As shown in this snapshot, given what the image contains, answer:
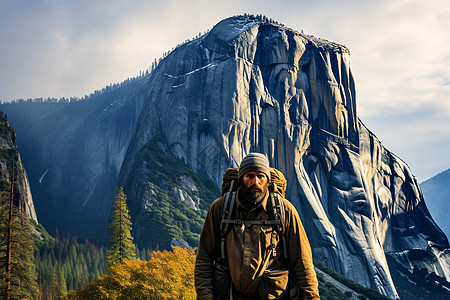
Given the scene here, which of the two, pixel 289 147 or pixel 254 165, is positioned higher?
pixel 289 147

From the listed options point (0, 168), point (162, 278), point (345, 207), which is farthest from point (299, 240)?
point (345, 207)

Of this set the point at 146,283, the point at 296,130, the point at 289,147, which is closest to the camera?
the point at 146,283

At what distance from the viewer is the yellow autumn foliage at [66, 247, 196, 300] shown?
103 ft

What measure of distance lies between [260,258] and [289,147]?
11733cm

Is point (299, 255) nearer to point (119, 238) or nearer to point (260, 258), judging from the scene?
point (260, 258)

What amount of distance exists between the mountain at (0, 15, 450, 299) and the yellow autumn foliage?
6696 cm

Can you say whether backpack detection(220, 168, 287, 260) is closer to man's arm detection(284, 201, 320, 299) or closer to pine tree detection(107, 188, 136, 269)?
man's arm detection(284, 201, 320, 299)

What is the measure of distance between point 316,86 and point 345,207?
3656 centimetres

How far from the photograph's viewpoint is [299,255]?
212 inches

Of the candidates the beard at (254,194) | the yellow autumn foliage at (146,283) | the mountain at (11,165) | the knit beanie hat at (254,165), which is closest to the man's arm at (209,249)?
the beard at (254,194)

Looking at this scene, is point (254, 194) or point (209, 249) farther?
point (209, 249)

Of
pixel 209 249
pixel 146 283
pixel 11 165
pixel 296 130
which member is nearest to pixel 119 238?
pixel 146 283

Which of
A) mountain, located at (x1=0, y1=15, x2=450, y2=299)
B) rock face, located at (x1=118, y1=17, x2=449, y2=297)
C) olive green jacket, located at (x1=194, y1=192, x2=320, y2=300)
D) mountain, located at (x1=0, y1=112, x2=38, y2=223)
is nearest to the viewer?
olive green jacket, located at (x1=194, y1=192, x2=320, y2=300)

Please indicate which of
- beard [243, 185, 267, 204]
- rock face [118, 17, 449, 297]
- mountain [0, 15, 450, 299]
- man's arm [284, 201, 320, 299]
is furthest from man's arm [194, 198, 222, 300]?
rock face [118, 17, 449, 297]
